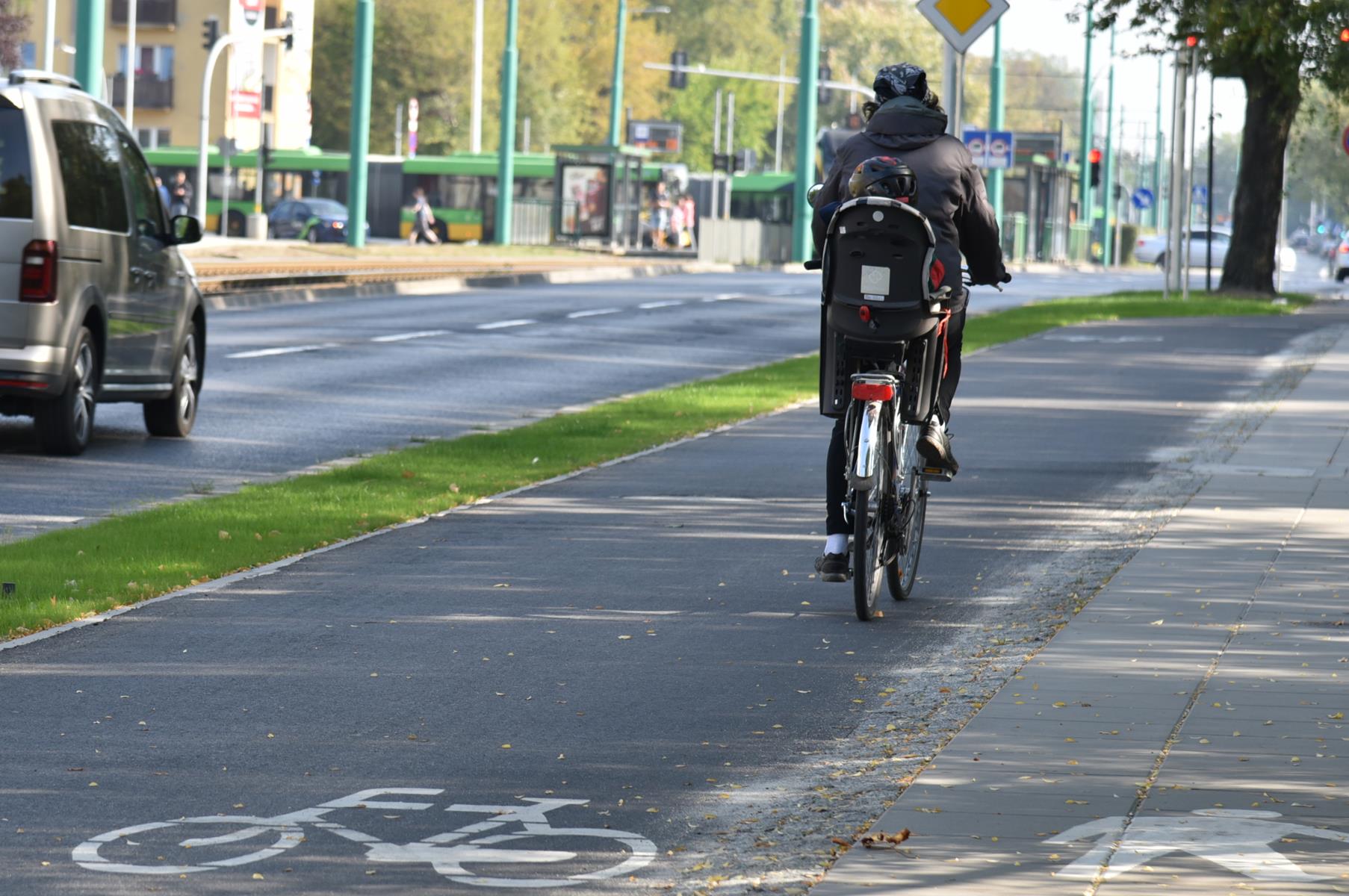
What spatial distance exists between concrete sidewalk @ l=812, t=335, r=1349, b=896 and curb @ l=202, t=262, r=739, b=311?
71.4 ft

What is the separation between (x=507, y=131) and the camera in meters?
58.3

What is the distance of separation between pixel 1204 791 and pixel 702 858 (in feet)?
4.13

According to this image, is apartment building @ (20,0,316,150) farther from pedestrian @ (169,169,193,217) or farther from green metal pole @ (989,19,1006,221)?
green metal pole @ (989,19,1006,221)

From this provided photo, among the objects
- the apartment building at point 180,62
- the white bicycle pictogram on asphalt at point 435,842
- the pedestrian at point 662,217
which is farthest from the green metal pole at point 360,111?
the apartment building at point 180,62

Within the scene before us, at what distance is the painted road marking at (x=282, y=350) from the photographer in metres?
22.0

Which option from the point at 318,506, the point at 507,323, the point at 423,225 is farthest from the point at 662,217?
the point at 318,506

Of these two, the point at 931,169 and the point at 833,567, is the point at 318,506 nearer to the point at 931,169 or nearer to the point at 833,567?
the point at 833,567

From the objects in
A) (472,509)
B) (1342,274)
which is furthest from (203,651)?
(1342,274)

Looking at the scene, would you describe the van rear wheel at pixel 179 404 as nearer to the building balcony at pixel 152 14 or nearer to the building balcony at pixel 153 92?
the building balcony at pixel 152 14

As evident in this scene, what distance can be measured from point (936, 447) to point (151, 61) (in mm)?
97701

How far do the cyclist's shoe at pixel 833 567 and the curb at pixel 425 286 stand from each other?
21409 mm

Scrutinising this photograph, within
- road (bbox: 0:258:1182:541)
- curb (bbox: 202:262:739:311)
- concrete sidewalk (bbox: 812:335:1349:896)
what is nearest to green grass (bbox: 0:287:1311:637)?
road (bbox: 0:258:1182:541)

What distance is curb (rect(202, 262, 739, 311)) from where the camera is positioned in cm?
3253

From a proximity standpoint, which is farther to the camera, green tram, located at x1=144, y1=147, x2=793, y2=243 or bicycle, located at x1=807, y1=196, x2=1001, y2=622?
green tram, located at x1=144, y1=147, x2=793, y2=243
